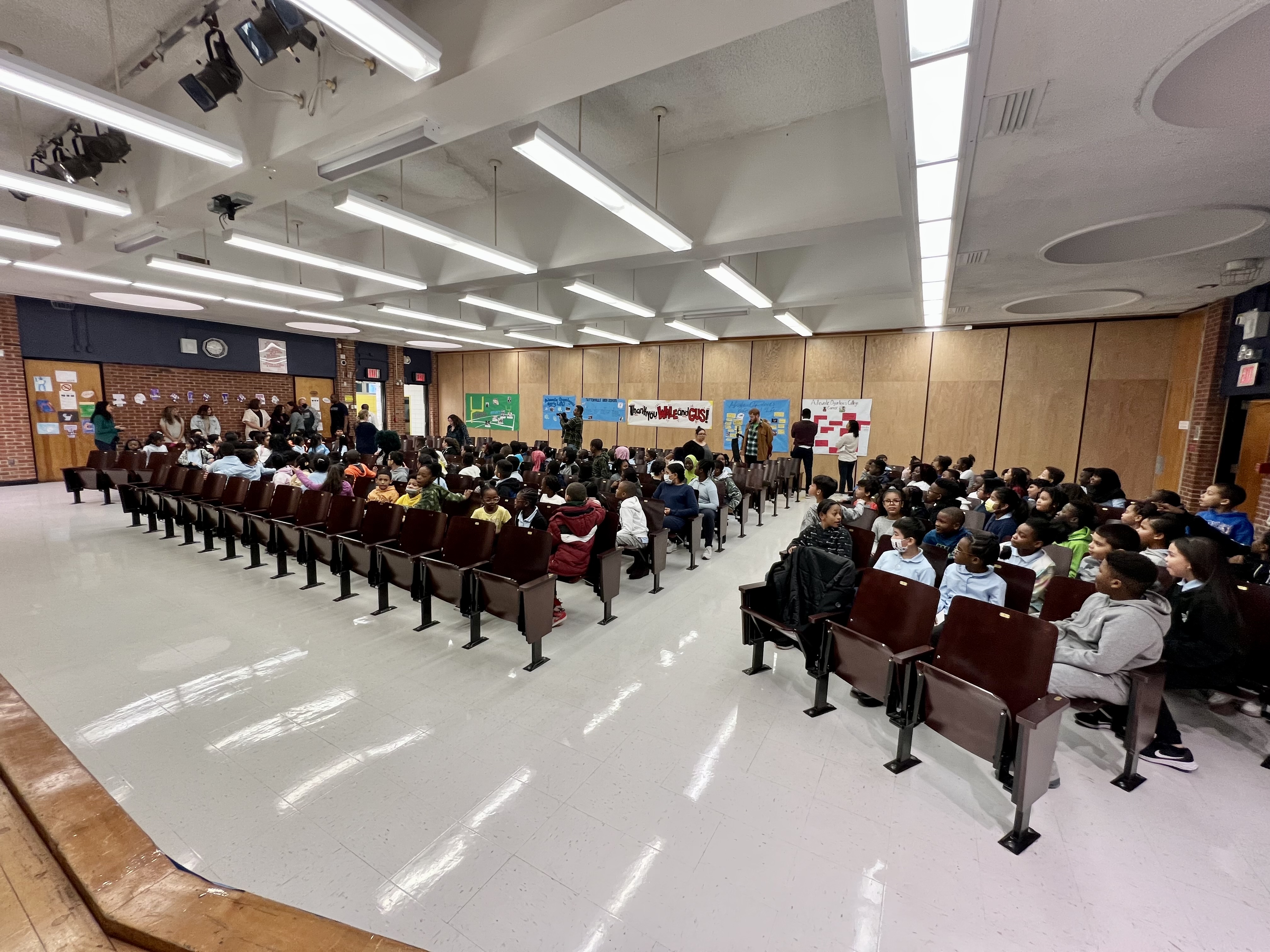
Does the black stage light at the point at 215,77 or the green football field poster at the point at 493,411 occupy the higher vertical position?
the black stage light at the point at 215,77

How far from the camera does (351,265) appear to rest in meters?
5.68

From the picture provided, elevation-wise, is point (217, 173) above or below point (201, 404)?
above

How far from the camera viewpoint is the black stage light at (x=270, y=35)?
2.93 meters

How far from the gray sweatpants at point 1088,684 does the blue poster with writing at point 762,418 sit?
8.71 m

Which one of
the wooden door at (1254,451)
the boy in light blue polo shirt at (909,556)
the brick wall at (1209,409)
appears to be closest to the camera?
the boy in light blue polo shirt at (909,556)

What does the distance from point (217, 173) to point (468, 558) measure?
12.8ft

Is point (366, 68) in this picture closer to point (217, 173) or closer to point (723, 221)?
point (217, 173)

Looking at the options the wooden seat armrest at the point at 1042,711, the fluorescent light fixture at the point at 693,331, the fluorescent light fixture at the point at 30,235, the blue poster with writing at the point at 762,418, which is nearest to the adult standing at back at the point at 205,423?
the fluorescent light fixture at the point at 30,235

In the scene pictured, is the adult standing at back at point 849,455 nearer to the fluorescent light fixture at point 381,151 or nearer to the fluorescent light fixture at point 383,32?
the fluorescent light fixture at point 381,151

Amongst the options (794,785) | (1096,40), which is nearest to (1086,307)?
(1096,40)

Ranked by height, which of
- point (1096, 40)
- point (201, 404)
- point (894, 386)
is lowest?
point (201, 404)

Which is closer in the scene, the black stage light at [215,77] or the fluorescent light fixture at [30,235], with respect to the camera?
the black stage light at [215,77]

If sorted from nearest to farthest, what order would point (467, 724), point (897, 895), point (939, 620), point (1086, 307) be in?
point (897, 895), point (467, 724), point (939, 620), point (1086, 307)

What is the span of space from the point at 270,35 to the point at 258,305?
7.16 m
